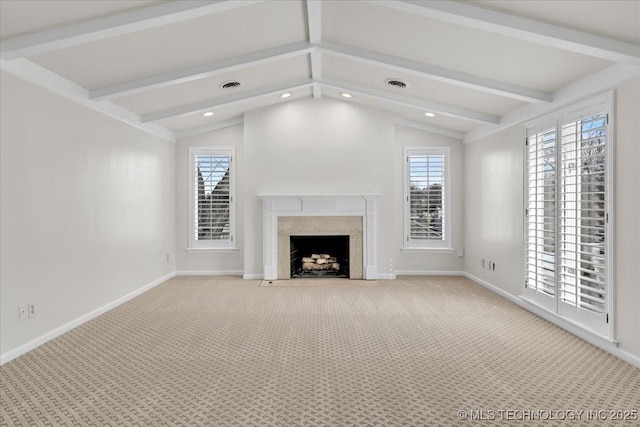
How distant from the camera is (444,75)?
4.36m

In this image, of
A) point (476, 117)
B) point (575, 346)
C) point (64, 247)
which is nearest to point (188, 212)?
point (64, 247)

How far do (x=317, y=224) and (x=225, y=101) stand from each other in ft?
7.91

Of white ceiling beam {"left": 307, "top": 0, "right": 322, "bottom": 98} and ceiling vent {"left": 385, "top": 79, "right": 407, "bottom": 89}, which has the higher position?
white ceiling beam {"left": 307, "top": 0, "right": 322, "bottom": 98}

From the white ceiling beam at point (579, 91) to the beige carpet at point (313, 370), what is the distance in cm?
229

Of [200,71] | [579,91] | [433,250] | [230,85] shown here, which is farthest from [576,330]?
[230,85]

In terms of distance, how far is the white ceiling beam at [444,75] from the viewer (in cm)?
430

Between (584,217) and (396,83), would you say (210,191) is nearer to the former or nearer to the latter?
(396,83)

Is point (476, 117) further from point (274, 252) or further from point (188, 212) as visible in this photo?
point (188, 212)

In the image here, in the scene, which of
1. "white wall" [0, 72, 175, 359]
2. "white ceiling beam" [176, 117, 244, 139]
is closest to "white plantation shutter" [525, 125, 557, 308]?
"white ceiling beam" [176, 117, 244, 139]

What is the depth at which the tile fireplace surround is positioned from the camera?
6.62m

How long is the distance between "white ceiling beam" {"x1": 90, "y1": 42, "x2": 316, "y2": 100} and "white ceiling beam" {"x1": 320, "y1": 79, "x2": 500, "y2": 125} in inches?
55.1

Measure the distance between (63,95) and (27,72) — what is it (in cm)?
50

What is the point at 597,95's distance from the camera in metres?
3.58

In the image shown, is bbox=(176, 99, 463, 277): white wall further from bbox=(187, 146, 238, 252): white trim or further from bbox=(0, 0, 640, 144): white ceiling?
bbox=(0, 0, 640, 144): white ceiling
